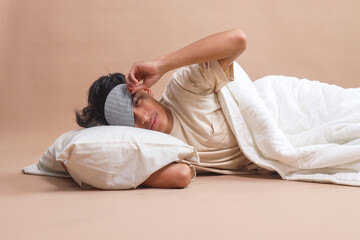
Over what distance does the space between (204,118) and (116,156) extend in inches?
22.7

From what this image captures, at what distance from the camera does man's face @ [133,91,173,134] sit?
203 cm

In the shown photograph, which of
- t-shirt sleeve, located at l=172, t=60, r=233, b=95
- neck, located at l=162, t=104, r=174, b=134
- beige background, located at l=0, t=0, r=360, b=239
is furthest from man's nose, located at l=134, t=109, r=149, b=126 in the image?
beige background, located at l=0, t=0, r=360, b=239

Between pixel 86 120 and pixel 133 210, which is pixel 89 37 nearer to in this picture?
pixel 86 120

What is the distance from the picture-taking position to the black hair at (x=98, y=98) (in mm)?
Answer: 2064

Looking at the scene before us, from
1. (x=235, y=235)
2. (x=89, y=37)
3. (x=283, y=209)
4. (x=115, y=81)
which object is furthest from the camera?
(x=89, y=37)

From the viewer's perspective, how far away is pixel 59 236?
48.2 inches

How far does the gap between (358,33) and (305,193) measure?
8.60ft

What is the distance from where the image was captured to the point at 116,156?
1734 mm

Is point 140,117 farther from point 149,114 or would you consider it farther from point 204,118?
point 204,118

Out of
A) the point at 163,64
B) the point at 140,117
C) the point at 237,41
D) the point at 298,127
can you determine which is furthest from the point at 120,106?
the point at 298,127

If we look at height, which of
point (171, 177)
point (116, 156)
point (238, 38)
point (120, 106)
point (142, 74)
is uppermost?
point (238, 38)

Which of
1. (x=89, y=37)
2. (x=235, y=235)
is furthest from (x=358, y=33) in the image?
(x=235, y=235)

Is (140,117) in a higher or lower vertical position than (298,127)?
higher

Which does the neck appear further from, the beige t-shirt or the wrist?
the wrist
